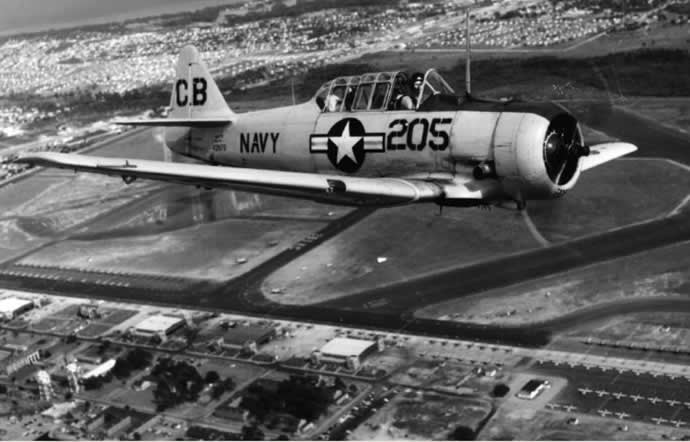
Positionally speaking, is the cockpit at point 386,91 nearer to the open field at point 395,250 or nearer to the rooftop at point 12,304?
the open field at point 395,250

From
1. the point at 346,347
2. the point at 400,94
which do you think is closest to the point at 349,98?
the point at 400,94

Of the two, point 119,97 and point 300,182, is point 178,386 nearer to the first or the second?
point 300,182

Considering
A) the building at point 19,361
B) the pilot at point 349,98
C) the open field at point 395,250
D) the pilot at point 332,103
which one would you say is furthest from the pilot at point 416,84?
the building at point 19,361

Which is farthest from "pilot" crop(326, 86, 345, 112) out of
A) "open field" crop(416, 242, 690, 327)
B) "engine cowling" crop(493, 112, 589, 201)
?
"open field" crop(416, 242, 690, 327)

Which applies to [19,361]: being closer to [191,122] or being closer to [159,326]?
[159,326]

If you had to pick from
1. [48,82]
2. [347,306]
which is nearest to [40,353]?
[347,306]
